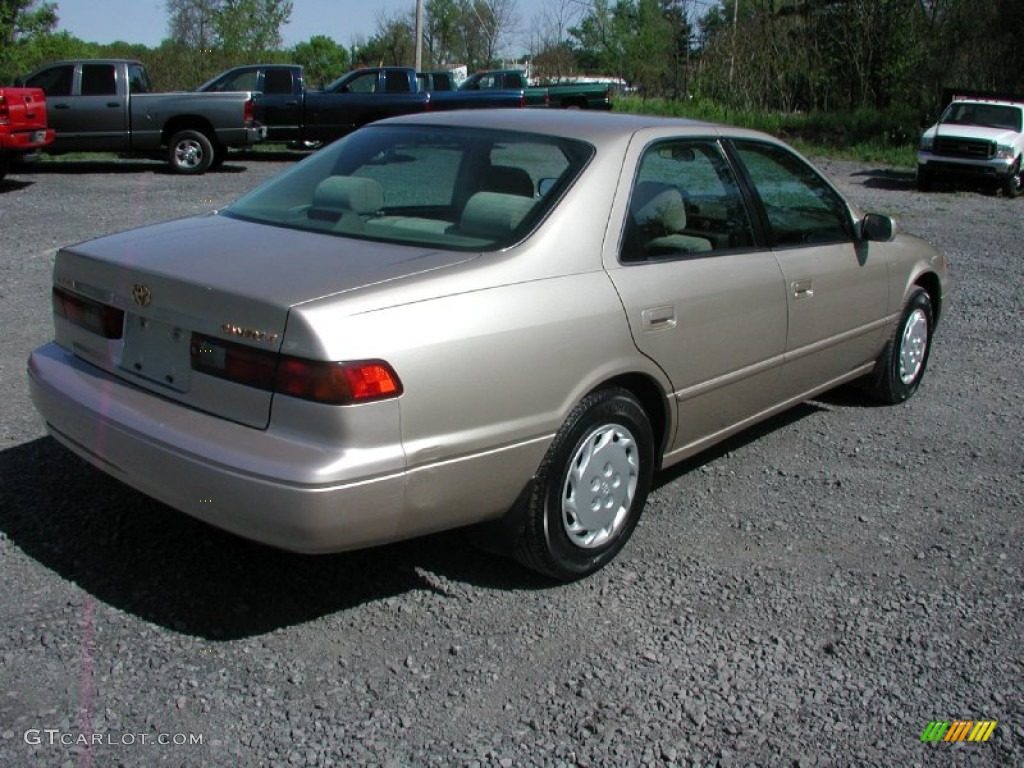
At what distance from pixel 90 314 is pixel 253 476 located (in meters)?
1.07

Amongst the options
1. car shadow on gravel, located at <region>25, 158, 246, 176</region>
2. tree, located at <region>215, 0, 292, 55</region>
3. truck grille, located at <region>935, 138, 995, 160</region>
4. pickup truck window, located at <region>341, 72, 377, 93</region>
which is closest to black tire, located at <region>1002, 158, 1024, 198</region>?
truck grille, located at <region>935, 138, 995, 160</region>

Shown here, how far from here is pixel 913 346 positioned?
6.11 meters

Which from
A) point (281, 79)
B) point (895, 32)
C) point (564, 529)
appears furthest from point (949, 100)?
point (564, 529)

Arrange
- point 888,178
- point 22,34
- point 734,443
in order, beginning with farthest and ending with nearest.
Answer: point 22,34
point 888,178
point 734,443

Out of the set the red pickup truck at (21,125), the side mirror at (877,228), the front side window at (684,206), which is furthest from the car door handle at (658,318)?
the red pickup truck at (21,125)

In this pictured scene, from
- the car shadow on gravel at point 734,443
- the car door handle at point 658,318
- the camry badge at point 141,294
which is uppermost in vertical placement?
the camry badge at point 141,294

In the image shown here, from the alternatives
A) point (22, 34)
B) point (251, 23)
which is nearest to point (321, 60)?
point (251, 23)

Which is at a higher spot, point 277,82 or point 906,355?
point 277,82

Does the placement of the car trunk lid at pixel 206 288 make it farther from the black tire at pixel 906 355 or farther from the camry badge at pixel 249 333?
the black tire at pixel 906 355

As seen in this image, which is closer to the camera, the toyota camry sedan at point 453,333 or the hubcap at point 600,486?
the toyota camry sedan at point 453,333

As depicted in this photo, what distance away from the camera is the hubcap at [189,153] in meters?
17.8

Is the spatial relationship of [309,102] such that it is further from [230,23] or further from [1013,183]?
[230,23]

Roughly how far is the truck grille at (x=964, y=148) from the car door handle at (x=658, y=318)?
17.0 meters

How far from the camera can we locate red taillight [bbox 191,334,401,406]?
2.97 m
